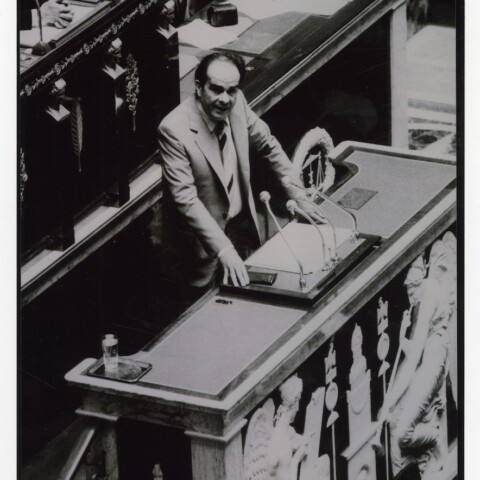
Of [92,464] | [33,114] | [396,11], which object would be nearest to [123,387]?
[92,464]

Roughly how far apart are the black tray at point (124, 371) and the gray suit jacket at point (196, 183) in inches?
21.2

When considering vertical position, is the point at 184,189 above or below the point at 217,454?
above

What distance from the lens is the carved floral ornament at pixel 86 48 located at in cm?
621

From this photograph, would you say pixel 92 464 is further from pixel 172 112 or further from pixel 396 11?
pixel 396 11

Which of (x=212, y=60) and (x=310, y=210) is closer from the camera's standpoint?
(x=212, y=60)

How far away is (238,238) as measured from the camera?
674cm

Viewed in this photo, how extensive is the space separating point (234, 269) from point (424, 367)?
127 centimetres

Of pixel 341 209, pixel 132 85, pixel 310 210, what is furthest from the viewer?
pixel 341 209

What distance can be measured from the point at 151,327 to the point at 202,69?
1253 mm

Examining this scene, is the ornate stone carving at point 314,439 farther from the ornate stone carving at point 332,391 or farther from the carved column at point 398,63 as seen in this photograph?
the carved column at point 398,63

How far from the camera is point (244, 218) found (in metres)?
6.75

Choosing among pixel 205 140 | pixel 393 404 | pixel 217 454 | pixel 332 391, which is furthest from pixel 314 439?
pixel 205 140

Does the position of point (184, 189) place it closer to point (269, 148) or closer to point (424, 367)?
point (269, 148)

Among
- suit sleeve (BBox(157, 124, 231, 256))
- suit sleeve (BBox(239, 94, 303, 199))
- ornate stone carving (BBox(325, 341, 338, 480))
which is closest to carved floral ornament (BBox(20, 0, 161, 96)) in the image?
suit sleeve (BBox(157, 124, 231, 256))
